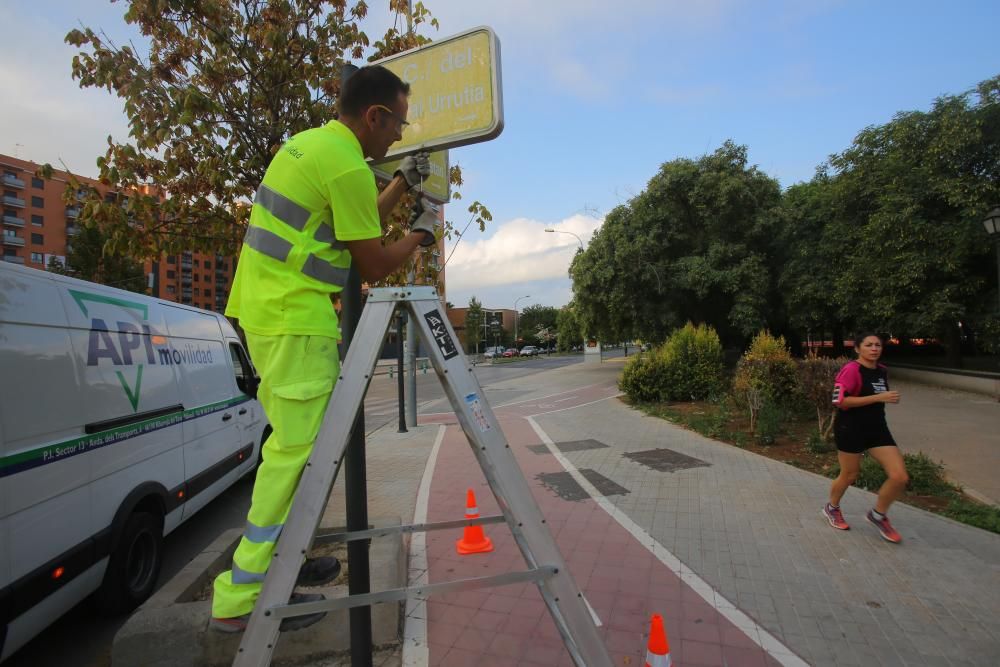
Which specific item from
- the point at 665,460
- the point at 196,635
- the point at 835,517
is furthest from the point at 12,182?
the point at 835,517

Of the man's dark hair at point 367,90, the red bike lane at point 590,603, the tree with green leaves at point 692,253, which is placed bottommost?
the red bike lane at point 590,603

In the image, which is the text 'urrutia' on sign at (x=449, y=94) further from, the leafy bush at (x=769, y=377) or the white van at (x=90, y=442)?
the leafy bush at (x=769, y=377)

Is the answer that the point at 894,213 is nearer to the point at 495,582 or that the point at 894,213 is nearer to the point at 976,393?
the point at 976,393

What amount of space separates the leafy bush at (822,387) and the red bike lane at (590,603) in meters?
4.81

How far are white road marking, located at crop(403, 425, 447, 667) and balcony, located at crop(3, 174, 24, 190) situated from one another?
82.4 meters

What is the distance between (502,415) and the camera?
46.6 ft

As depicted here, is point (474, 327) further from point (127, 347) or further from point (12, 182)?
point (127, 347)

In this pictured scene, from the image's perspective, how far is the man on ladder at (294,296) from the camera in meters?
1.57

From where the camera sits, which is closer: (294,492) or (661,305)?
(294,492)

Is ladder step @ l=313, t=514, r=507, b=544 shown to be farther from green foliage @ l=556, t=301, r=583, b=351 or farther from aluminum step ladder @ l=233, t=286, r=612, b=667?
green foliage @ l=556, t=301, r=583, b=351

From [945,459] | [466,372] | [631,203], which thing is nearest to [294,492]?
[466,372]

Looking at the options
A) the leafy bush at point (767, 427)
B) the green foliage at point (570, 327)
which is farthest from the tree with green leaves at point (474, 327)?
the leafy bush at point (767, 427)

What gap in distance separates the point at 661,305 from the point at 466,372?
20.9 metres

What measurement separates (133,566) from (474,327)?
7142 centimetres
